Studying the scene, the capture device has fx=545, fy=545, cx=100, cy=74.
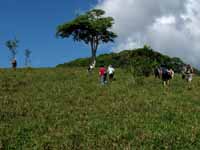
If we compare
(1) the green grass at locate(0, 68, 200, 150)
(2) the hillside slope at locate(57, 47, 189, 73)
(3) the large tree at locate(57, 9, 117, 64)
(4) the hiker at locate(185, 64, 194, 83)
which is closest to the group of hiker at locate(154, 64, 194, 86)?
(4) the hiker at locate(185, 64, 194, 83)

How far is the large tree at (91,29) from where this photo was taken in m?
86.8

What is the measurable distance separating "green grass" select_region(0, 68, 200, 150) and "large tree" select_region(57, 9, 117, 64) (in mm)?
40953

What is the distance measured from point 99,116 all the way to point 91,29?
6060 centimetres

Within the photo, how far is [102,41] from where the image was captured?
87438mm

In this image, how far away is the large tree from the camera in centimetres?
8675

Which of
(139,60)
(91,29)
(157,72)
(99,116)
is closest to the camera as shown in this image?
(99,116)

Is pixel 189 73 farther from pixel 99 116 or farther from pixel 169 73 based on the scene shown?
pixel 99 116

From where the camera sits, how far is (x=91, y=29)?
86938mm

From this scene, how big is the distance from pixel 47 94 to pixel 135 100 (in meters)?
7.68

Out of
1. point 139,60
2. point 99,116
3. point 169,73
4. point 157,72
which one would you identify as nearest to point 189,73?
point 169,73

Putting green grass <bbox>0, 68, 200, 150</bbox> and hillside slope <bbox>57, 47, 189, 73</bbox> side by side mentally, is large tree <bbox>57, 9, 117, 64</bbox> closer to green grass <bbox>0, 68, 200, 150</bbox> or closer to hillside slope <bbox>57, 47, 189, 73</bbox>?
hillside slope <bbox>57, 47, 189, 73</bbox>

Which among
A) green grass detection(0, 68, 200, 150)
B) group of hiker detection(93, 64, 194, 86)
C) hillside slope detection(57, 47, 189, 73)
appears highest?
hillside slope detection(57, 47, 189, 73)

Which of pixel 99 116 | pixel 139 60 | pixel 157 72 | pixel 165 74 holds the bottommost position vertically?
pixel 99 116

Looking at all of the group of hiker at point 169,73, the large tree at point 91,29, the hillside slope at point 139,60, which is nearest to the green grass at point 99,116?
the group of hiker at point 169,73
